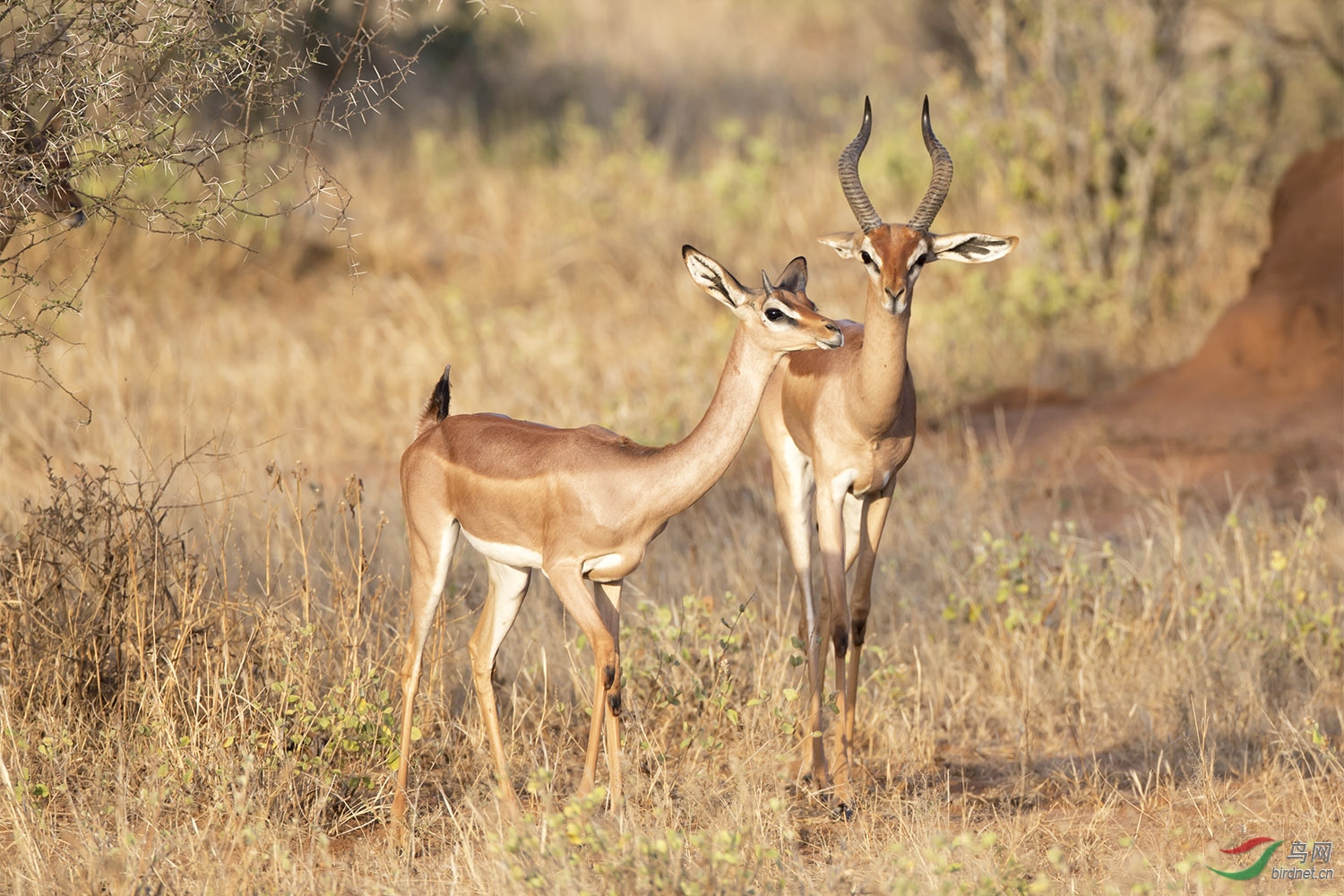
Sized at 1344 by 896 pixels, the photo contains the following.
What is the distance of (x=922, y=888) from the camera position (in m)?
3.74

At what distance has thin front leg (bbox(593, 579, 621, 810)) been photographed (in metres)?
4.04

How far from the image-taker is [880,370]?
460 cm

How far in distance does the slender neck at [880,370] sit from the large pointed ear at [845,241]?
14 cm

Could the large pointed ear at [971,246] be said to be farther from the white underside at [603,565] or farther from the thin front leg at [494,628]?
the thin front leg at [494,628]

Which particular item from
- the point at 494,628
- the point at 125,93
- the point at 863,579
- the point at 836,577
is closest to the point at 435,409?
the point at 494,628

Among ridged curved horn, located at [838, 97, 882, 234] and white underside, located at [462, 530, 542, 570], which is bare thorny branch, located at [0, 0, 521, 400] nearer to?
white underside, located at [462, 530, 542, 570]

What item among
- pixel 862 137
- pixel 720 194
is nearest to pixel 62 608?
pixel 862 137

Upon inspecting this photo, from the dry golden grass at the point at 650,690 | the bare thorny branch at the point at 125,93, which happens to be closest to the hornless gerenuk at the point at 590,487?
the dry golden grass at the point at 650,690

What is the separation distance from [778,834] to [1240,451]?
4753mm

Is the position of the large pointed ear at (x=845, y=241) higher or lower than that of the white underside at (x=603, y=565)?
higher

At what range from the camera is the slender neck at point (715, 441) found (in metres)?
3.94

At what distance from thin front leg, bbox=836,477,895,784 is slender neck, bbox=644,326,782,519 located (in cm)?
122

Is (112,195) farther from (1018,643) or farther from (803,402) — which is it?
(1018,643)

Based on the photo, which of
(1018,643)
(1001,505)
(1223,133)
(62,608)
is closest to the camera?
(62,608)
